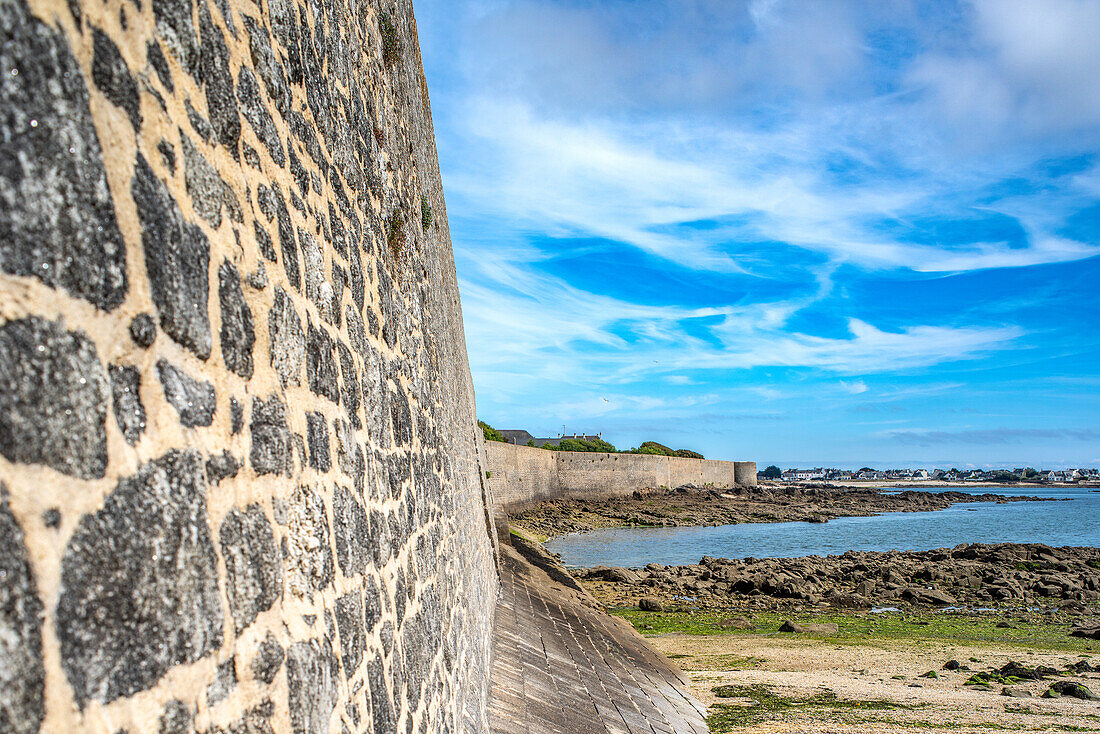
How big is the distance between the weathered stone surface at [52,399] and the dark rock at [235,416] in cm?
44

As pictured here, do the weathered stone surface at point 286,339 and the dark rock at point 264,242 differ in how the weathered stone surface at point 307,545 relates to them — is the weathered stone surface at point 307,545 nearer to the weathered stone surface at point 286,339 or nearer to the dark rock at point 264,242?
the weathered stone surface at point 286,339

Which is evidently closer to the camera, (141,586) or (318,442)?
(141,586)

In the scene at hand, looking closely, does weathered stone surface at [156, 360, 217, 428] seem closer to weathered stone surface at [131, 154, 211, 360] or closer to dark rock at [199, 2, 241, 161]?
weathered stone surface at [131, 154, 211, 360]

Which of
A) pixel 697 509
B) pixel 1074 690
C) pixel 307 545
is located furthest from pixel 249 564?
pixel 697 509

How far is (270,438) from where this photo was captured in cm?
169

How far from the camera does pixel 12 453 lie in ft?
2.89

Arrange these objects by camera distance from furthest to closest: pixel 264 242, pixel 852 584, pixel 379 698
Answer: pixel 852 584, pixel 379 698, pixel 264 242

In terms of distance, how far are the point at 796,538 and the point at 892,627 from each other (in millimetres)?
23427

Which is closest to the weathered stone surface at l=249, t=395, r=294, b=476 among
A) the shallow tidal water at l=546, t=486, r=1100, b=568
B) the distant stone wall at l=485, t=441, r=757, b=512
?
the distant stone wall at l=485, t=441, r=757, b=512

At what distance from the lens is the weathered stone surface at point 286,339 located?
180cm

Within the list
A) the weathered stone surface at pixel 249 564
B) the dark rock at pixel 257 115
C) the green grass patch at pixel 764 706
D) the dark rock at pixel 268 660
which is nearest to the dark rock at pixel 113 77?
the dark rock at pixel 257 115

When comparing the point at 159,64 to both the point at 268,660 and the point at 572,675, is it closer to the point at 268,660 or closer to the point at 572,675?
the point at 268,660

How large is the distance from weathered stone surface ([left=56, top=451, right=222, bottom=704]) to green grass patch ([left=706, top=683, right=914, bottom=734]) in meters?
7.90

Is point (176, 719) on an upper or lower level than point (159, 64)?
lower
